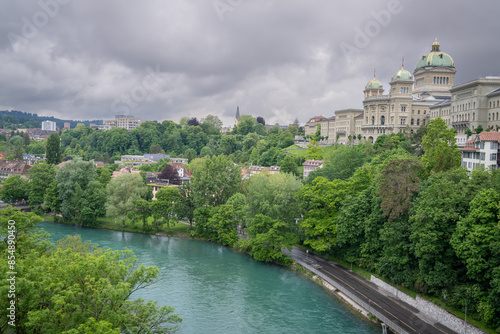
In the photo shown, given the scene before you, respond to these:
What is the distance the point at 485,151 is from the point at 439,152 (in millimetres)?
3380

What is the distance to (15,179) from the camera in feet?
178

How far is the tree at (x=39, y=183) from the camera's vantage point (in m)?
→ 52.0

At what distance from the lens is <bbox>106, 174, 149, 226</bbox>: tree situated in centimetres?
4556

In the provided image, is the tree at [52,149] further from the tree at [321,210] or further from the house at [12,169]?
the tree at [321,210]

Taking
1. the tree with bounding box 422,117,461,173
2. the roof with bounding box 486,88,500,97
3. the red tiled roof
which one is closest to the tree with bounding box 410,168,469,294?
the tree with bounding box 422,117,461,173

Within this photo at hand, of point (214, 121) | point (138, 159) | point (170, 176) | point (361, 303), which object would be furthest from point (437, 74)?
point (214, 121)

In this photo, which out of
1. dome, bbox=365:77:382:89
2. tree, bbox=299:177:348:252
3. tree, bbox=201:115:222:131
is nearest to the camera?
tree, bbox=299:177:348:252

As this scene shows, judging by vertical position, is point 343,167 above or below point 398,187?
above

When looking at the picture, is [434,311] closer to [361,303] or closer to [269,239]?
[361,303]

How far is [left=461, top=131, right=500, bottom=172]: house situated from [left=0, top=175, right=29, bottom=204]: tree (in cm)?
5160

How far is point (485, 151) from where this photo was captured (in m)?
32.0

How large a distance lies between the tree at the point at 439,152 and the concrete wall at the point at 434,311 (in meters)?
9.48

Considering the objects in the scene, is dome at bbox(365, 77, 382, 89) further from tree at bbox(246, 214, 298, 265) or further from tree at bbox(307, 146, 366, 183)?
tree at bbox(246, 214, 298, 265)

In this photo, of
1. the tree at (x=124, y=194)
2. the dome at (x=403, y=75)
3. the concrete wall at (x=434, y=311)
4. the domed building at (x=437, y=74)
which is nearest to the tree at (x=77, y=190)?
the tree at (x=124, y=194)
